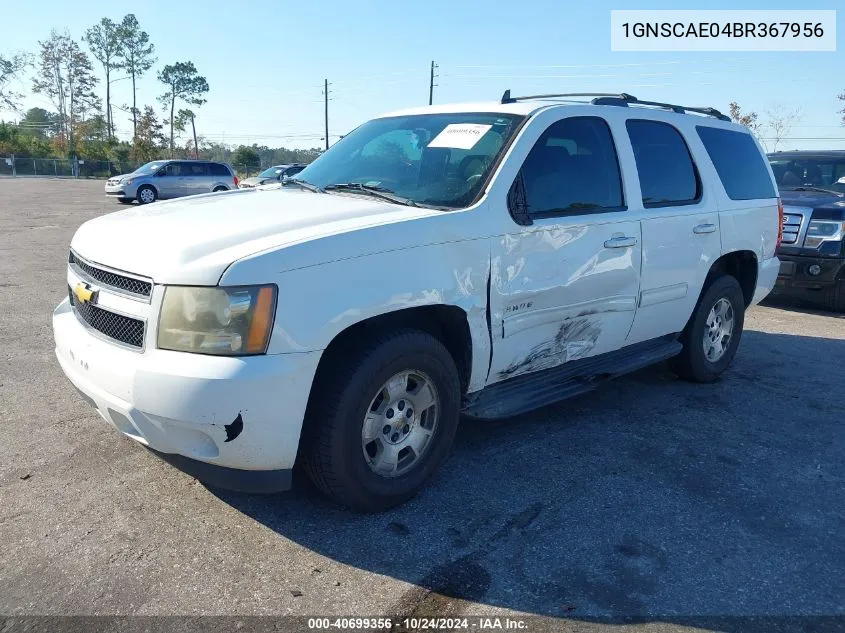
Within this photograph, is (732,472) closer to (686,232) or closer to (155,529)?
(686,232)

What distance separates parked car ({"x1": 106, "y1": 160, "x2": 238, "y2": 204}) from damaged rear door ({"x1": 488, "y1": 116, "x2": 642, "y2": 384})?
24.2 m

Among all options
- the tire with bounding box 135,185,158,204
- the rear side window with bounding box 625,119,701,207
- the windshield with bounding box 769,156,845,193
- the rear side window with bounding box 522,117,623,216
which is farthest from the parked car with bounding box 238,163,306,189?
the windshield with bounding box 769,156,845,193

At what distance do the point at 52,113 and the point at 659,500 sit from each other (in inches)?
3671

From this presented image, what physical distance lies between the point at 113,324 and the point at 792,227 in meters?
8.02

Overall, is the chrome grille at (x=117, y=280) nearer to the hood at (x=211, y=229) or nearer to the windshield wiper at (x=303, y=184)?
the hood at (x=211, y=229)

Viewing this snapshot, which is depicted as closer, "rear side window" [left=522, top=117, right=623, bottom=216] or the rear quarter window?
"rear side window" [left=522, top=117, right=623, bottom=216]

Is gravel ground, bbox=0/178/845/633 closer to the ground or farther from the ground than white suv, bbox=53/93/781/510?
closer to the ground

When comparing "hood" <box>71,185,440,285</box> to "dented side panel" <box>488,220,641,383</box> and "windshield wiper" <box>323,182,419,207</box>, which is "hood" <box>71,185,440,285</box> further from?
"dented side panel" <box>488,220,641,383</box>

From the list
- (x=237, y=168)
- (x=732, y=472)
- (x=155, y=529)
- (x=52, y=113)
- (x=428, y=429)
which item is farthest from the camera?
(x=52, y=113)

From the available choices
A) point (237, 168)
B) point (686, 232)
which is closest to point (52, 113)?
point (237, 168)

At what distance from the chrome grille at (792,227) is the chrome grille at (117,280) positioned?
25.8 ft

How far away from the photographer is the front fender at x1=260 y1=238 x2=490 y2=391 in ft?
9.41

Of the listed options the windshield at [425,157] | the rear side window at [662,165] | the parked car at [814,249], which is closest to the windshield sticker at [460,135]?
the windshield at [425,157]

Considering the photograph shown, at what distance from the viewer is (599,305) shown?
427cm
